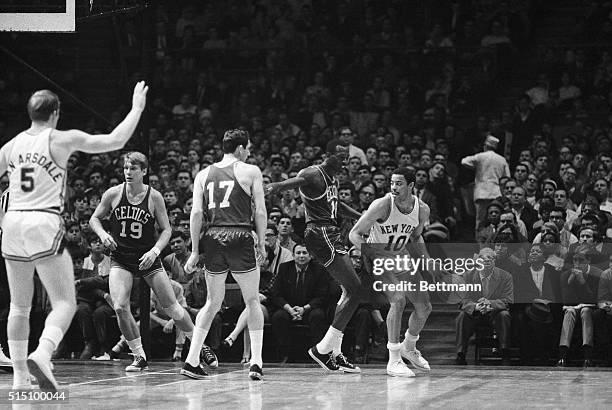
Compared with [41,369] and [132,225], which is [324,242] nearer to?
[132,225]

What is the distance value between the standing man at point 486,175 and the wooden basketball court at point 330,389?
15.3 ft

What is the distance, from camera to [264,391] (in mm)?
8773

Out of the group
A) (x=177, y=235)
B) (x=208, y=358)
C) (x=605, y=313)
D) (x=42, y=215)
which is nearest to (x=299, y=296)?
(x=177, y=235)

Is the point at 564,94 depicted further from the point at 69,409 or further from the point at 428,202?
the point at 69,409

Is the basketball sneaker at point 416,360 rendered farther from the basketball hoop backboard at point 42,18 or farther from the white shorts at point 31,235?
the basketball hoop backboard at point 42,18

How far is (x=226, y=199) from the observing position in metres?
9.65

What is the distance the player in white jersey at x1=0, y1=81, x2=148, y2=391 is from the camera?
7152mm

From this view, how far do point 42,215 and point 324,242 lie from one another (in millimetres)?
4188

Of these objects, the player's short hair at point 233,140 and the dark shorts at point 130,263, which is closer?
the player's short hair at point 233,140

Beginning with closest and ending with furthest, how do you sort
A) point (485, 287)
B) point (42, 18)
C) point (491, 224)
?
1. point (42, 18)
2. point (485, 287)
3. point (491, 224)

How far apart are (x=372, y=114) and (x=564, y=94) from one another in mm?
3330

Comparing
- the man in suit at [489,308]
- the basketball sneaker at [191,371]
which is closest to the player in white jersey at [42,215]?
the basketball sneaker at [191,371]

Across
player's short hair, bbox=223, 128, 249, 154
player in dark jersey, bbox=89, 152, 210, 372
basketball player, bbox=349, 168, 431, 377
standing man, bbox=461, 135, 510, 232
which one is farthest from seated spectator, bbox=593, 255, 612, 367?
player's short hair, bbox=223, 128, 249, 154

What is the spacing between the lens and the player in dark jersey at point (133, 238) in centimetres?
1084
